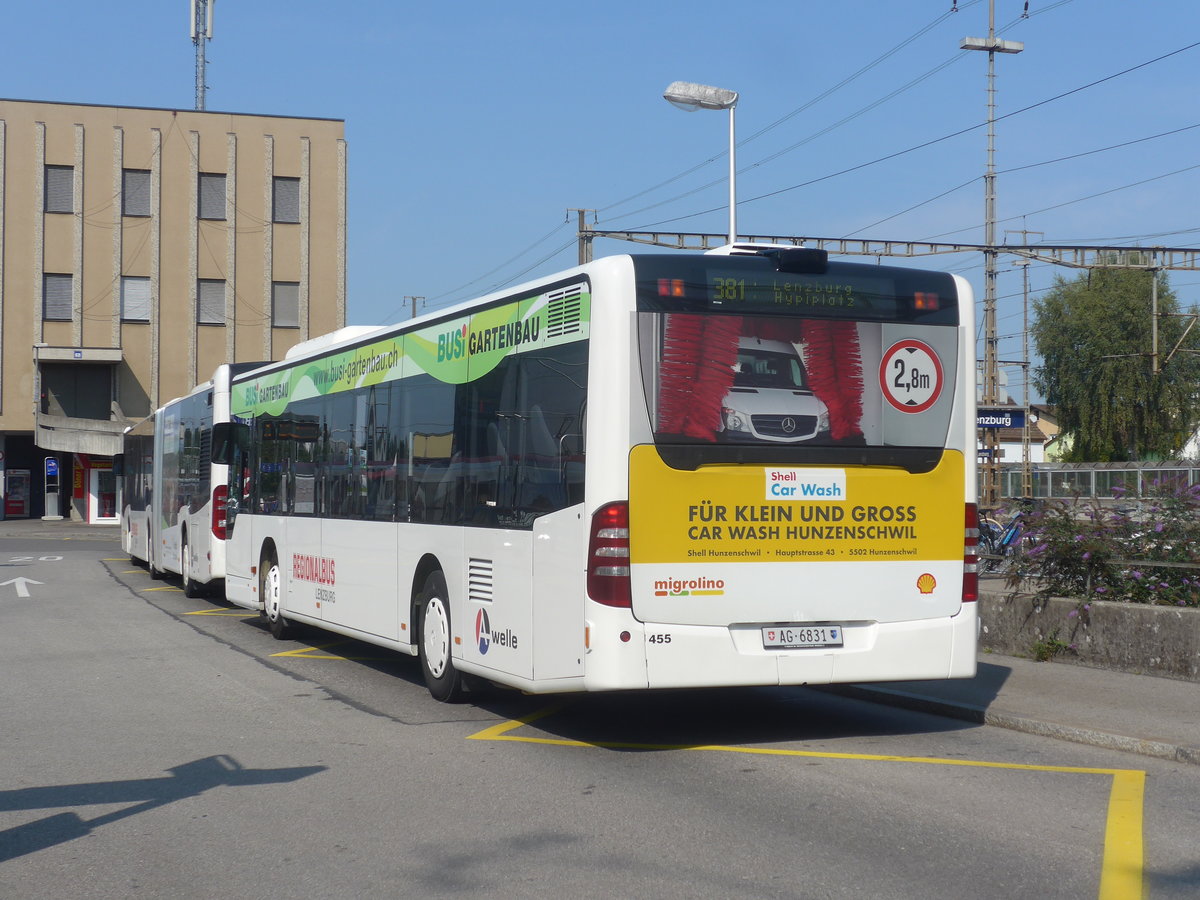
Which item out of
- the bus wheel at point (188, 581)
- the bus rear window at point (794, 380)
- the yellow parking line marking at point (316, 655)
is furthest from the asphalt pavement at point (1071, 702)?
the bus wheel at point (188, 581)

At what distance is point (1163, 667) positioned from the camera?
11.4 metres

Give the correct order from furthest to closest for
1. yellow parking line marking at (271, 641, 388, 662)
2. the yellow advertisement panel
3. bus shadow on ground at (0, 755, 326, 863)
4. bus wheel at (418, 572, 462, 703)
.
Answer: yellow parking line marking at (271, 641, 388, 662)
bus wheel at (418, 572, 462, 703)
the yellow advertisement panel
bus shadow on ground at (0, 755, 326, 863)

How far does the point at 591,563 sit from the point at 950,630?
2538 mm

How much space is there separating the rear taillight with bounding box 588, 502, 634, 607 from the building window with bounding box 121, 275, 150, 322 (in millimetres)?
55412

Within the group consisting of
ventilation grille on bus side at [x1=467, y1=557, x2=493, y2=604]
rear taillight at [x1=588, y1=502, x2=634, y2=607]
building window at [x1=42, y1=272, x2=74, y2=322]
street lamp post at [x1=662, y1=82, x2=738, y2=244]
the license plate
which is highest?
building window at [x1=42, y1=272, x2=74, y2=322]

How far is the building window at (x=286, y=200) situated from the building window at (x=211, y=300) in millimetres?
3771

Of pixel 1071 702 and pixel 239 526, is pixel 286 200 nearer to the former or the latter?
pixel 239 526

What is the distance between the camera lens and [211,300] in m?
60.9

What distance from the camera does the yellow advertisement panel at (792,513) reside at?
8555 millimetres

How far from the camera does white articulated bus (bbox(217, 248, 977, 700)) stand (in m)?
8.52

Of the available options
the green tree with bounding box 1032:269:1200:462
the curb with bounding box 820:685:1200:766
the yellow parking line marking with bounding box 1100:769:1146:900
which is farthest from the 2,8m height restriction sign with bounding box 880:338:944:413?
the green tree with bounding box 1032:269:1200:462

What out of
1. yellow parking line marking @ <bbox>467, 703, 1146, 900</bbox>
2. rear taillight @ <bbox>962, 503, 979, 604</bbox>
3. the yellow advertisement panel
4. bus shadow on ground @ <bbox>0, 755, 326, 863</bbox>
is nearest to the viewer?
yellow parking line marking @ <bbox>467, 703, 1146, 900</bbox>

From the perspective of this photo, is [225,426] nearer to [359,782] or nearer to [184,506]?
[184,506]

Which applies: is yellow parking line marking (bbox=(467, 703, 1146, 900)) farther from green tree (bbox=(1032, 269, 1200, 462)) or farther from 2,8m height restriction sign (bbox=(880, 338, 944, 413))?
green tree (bbox=(1032, 269, 1200, 462))
